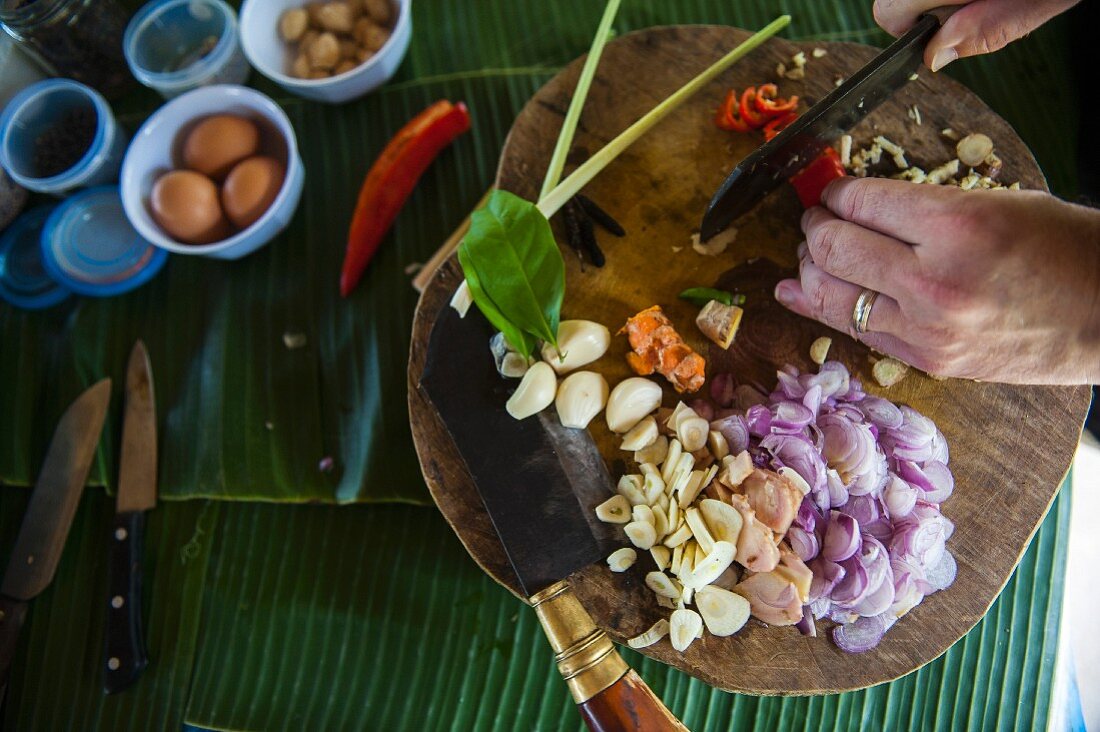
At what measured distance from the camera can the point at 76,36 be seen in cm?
162

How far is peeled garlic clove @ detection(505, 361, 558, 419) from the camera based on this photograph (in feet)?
3.92

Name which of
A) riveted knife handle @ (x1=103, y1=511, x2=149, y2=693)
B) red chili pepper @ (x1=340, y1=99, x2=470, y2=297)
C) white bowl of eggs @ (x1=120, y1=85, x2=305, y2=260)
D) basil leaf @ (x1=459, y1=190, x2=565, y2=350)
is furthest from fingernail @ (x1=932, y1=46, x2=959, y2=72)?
riveted knife handle @ (x1=103, y1=511, x2=149, y2=693)

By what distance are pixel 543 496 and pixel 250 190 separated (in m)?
0.93

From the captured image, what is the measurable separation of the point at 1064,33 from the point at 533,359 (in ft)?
4.85

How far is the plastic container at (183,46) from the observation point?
163 centimetres

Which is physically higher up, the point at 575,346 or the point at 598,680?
the point at 575,346

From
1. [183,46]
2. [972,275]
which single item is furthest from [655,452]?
[183,46]

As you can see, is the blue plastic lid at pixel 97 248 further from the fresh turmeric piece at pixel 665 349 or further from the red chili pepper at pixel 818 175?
the red chili pepper at pixel 818 175

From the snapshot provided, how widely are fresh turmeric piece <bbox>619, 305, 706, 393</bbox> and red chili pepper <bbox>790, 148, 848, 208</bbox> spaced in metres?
0.37

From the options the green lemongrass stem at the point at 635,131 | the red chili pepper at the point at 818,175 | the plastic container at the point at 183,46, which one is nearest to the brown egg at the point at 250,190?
the plastic container at the point at 183,46

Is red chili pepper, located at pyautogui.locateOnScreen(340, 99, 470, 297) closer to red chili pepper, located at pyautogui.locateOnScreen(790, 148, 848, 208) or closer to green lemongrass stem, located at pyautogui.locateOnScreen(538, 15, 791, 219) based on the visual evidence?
green lemongrass stem, located at pyautogui.locateOnScreen(538, 15, 791, 219)

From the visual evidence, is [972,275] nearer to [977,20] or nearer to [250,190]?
[977,20]

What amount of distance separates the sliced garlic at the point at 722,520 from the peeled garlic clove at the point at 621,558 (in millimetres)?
137

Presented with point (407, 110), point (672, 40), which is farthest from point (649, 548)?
point (407, 110)
